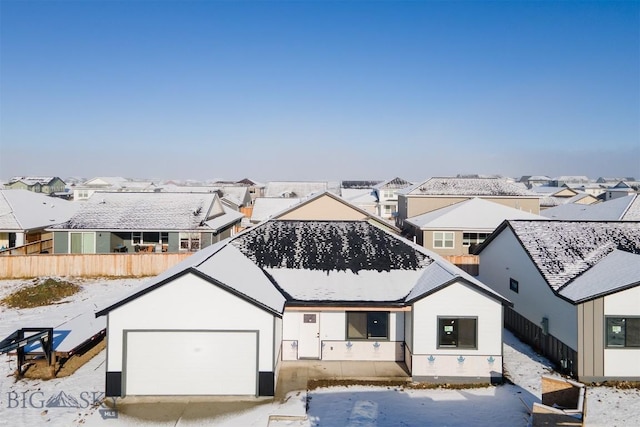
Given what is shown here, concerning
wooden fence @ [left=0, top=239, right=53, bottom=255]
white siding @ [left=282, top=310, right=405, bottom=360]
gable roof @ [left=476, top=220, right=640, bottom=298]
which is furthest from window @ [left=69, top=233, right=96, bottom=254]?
gable roof @ [left=476, top=220, right=640, bottom=298]

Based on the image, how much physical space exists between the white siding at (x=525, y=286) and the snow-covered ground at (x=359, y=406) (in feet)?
5.84

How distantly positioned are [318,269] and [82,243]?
2360cm

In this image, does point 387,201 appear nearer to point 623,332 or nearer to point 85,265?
point 85,265

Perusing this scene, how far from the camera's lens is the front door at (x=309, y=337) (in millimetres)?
16281

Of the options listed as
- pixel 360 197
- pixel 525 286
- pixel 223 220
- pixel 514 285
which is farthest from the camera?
pixel 360 197

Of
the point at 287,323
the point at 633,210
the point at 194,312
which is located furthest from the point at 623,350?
the point at 633,210

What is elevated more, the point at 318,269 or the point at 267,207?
the point at 267,207

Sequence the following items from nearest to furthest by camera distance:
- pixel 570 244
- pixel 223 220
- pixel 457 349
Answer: pixel 457 349 < pixel 570 244 < pixel 223 220

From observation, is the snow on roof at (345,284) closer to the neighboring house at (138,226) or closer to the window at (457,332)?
the window at (457,332)

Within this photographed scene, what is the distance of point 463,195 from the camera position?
46.0m

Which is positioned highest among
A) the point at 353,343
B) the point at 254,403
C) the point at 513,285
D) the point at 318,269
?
the point at 318,269

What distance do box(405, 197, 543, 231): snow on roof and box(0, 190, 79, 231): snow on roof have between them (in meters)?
31.6

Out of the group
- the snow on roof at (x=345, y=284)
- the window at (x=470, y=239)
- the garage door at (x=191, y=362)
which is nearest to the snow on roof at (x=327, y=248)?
the snow on roof at (x=345, y=284)

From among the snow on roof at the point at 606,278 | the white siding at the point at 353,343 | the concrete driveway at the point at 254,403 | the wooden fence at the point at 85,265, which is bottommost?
the concrete driveway at the point at 254,403
